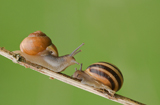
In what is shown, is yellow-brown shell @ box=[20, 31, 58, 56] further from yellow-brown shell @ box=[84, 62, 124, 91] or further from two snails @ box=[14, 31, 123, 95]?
yellow-brown shell @ box=[84, 62, 124, 91]

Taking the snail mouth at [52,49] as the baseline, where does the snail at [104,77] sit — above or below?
below

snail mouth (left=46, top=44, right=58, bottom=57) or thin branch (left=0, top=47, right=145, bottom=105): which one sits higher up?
snail mouth (left=46, top=44, right=58, bottom=57)

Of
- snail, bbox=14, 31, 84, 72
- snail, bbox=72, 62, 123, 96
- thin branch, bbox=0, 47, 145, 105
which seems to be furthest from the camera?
snail, bbox=14, 31, 84, 72

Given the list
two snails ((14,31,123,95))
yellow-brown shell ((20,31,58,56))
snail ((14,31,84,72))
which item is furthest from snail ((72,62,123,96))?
yellow-brown shell ((20,31,58,56))

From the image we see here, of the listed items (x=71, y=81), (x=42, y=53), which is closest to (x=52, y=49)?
(x=42, y=53)

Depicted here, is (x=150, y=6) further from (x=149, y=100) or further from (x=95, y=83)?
(x=95, y=83)

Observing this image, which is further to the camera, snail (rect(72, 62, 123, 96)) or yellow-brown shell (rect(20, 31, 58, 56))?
yellow-brown shell (rect(20, 31, 58, 56))

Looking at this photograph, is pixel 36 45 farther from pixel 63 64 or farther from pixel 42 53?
pixel 63 64

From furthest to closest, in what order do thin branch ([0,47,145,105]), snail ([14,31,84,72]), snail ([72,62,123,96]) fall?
snail ([14,31,84,72])
snail ([72,62,123,96])
thin branch ([0,47,145,105])

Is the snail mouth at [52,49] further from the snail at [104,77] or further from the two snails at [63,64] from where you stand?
the snail at [104,77]

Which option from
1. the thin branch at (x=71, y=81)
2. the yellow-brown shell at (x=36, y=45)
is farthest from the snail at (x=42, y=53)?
the thin branch at (x=71, y=81)
